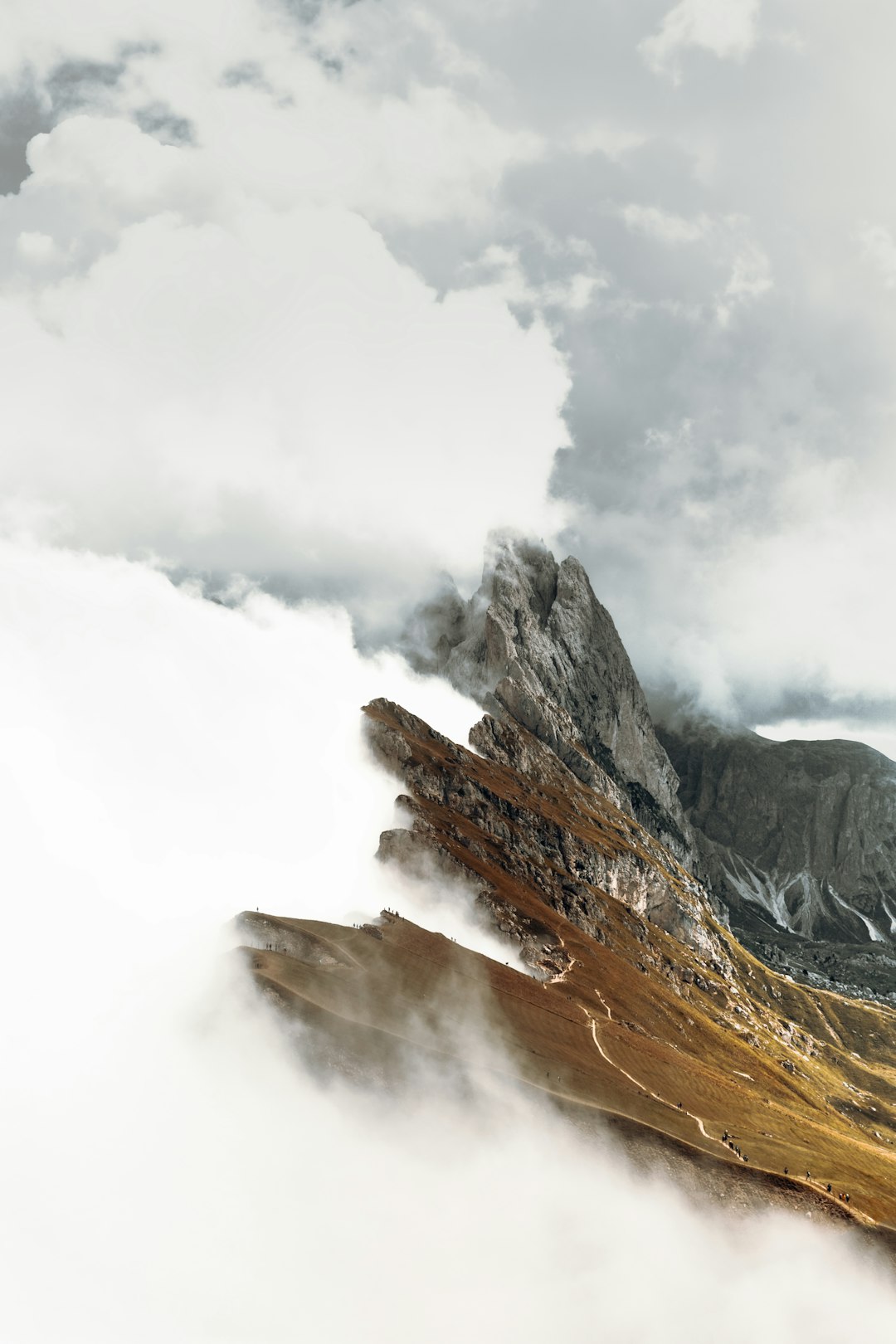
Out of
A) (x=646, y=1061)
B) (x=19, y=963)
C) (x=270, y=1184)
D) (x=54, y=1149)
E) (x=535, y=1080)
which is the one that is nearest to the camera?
(x=270, y=1184)

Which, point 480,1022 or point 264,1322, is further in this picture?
point 480,1022

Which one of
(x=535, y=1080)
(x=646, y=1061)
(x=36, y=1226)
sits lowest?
(x=36, y=1226)

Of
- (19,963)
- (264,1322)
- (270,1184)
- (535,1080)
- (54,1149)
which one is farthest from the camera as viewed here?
(19,963)

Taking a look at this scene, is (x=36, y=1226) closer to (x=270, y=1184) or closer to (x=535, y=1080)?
(x=270, y=1184)

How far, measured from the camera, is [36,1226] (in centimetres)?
10700

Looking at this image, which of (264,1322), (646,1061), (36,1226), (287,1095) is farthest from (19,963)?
(646,1061)

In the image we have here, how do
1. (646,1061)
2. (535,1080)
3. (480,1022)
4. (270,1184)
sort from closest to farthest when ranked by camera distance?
(270,1184), (535,1080), (480,1022), (646,1061)

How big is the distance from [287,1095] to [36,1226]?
117ft

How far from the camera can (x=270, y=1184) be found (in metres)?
107

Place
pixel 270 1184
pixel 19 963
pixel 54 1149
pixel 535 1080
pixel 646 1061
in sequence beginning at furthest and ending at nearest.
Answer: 1. pixel 19 963
2. pixel 646 1061
3. pixel 535 1080
4. pixel 54 1149
5. pixel 270 1184

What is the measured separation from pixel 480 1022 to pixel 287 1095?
39751mm

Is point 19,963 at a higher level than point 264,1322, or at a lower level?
higher

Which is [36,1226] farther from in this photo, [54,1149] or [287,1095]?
[287,1095]

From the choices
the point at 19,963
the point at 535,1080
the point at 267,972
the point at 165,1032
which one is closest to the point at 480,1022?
the point at 535,1080
